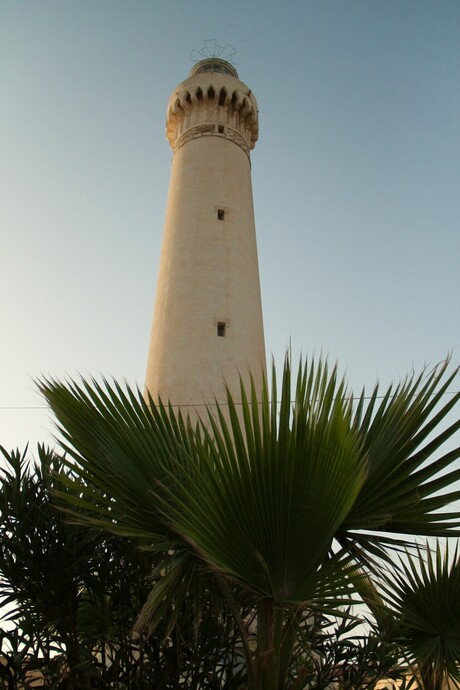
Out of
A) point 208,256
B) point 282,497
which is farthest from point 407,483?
point 208,256

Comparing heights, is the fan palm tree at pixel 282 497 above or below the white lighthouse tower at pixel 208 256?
below

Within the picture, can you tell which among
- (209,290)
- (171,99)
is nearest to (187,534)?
(209,290)

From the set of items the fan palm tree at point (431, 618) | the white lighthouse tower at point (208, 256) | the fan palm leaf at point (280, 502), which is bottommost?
the fan palm tree at point (431, 618)

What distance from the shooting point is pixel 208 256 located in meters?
12.0

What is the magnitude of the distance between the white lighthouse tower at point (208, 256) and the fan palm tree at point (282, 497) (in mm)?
6091

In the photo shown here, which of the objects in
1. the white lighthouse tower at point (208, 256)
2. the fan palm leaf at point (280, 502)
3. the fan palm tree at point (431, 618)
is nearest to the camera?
the fan palm leaf at point (280, 502)

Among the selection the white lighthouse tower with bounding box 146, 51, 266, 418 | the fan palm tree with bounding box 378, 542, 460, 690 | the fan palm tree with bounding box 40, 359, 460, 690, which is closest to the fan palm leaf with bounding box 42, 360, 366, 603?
the fan palm tree with bounding box 40, 359, 460, 690

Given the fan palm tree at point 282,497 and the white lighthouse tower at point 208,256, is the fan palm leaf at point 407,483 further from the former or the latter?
the white lighthouse tower at point 208,256

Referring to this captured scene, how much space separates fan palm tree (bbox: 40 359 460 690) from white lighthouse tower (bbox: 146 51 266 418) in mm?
6091

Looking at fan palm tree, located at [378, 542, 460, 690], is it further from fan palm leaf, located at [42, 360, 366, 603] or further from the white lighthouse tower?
the white lighthouse tower

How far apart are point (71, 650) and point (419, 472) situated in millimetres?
2560

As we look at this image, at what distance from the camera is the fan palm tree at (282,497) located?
10.1 feet

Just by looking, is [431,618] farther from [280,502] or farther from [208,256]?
[208,256]

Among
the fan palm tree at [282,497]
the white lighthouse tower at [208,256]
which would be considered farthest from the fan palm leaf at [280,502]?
the white lighthouse tower at [208,256]
